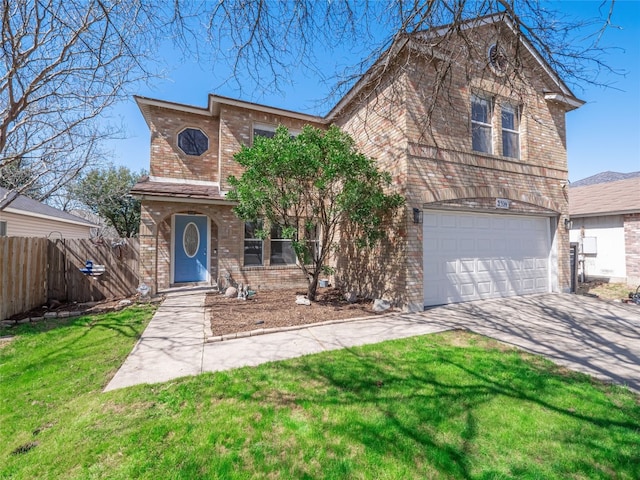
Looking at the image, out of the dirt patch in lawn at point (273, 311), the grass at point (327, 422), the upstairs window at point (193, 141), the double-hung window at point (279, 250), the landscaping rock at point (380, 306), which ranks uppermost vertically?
the upstairs window at point (193, 141)

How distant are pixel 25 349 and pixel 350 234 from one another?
25.4 ft

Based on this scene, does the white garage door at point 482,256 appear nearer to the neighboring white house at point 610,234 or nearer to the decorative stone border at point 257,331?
the decorative stone border at point 257,331

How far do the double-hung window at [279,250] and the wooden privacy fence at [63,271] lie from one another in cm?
421

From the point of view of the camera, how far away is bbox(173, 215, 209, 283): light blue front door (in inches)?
388

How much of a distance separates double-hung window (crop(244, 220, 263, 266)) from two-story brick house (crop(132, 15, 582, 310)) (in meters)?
0.04

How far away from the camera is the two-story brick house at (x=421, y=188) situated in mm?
7133

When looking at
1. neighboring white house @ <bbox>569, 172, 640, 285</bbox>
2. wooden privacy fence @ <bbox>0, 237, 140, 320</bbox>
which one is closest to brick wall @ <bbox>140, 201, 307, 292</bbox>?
wooden privacy fence @ <bbox>0, 237, 140, 320</bbox>

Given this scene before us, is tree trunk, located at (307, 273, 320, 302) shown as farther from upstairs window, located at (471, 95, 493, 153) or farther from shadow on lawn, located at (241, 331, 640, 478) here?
upstairs window, located at (471, 95, 493, 153)

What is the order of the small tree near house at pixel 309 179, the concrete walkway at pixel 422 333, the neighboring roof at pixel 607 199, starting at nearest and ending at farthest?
the concrete walkway at pixel 422 333 < the small tree near house at pixel 309 179 < the neighboring roof at pixel 607 199

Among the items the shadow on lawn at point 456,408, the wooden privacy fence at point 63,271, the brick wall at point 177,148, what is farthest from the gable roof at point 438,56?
the wooden privacy fence at point 63,271

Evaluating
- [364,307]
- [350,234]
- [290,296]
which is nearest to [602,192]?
[350,234]

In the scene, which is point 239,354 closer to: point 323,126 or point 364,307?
point 364,307

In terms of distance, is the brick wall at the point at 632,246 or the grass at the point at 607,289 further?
the brick wall at the point at 632,246

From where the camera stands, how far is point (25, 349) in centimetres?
471
